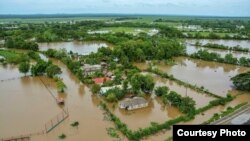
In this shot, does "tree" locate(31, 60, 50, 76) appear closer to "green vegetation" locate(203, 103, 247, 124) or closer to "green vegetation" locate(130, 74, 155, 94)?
"green vegetation" locate(130, 74, 155, 94)

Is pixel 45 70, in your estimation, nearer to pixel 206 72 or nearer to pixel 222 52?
pixel 206 72

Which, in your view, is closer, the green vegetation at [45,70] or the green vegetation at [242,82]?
the green vegetation at [242,82]

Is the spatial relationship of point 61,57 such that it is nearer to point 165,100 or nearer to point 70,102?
point 70,102

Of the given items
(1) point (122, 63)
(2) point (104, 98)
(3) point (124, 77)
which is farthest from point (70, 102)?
(1) point (122, 63)

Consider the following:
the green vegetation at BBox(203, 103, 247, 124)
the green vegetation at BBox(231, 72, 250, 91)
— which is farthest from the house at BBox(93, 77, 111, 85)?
the green vegetation at BBox(231, 72, 250, 91)

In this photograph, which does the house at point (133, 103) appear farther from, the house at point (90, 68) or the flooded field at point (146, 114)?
the house at point (90, 68)

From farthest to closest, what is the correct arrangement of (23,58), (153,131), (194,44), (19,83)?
(194,44) → (23,58) → (19,83) → (153,131)

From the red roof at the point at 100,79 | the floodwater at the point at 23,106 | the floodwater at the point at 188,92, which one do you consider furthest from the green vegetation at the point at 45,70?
the floodwater at the point at 188,92
